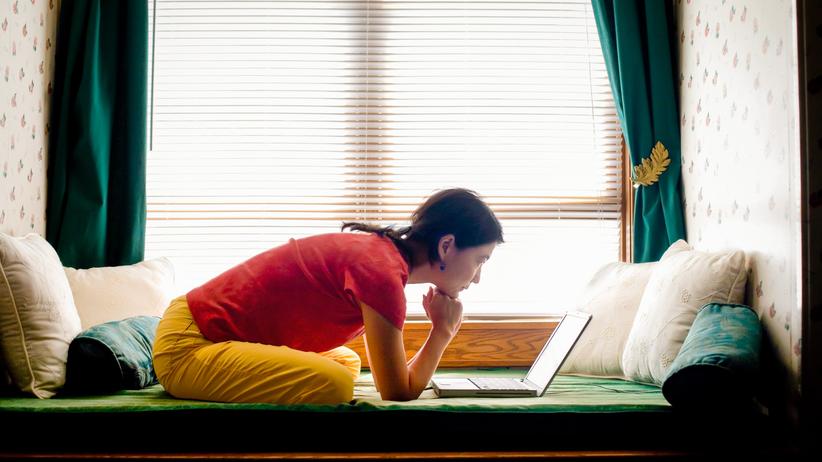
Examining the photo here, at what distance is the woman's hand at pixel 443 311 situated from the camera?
1832 mm

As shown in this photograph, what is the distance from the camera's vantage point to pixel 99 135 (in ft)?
8.49

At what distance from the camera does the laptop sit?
1.79 m

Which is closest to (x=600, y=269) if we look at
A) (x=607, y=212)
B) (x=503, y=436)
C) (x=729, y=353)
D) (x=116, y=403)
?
(x=607, y=212)

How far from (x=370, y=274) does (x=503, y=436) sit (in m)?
0.47

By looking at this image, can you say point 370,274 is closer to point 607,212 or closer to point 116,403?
point 116,403

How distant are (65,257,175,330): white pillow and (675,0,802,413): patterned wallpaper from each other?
1.90m

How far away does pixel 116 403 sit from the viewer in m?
1.60

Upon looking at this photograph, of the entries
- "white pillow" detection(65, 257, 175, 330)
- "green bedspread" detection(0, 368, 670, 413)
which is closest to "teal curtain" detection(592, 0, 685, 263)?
"green bedspread" detection(0, 368, 670, 413)

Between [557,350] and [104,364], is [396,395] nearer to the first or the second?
[557,350]

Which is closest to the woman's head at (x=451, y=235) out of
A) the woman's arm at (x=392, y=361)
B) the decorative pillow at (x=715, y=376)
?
the woman's arm at (x=392, y=361)

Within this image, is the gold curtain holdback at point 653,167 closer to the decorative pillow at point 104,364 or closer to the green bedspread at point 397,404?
the green bedspread at point 397,404

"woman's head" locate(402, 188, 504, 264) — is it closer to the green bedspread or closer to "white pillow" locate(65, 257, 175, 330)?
the green bedspread

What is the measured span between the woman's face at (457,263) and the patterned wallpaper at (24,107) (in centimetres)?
145

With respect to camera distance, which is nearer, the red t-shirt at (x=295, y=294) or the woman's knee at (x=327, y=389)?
the woman's knee at (x=327, y=389)
